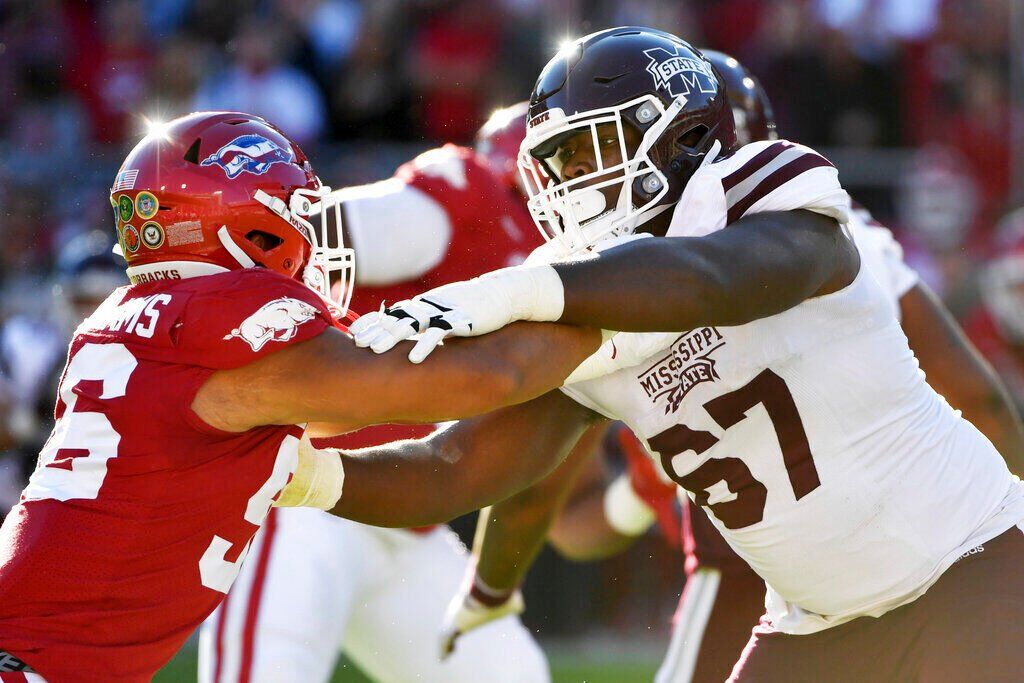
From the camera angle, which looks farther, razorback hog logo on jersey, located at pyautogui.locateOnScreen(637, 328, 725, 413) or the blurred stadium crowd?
the blurred stadium crowd

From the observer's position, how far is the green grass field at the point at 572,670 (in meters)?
6.65

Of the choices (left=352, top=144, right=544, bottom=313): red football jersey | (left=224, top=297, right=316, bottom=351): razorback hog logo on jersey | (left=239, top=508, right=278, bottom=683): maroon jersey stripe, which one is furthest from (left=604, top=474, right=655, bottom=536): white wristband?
(left=224, top=297, right=316, bottom=351): razorback hog logo on jersey

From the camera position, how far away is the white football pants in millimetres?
4031

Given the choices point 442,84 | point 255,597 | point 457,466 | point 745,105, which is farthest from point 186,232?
point 442,84

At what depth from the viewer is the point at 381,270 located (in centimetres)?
426

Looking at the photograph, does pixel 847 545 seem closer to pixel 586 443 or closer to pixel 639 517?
pixel 586 443

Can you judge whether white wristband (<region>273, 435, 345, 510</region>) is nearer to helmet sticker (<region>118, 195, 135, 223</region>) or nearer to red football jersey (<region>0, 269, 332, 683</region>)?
red football jersey (<region>0, 269, 332, 683</region>)

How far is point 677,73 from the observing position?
3111 mm

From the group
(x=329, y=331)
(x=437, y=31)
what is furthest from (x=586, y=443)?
(x=437, y=31)

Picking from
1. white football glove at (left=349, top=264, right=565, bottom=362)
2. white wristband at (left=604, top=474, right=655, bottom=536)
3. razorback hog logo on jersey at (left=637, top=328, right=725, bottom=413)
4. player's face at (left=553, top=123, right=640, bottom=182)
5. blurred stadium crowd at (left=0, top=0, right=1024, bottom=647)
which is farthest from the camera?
blurred stadium crowd at (left=0, top=0, right=1024, bottom=647)

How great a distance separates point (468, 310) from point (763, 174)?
720 mm

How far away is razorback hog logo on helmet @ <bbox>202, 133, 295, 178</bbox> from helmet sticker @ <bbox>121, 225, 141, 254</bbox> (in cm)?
20

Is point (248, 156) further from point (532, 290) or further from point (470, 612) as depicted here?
point (470, 612)

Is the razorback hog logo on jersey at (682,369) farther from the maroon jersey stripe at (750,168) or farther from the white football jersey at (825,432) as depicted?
the maroon jersey stripe at (750,168)
